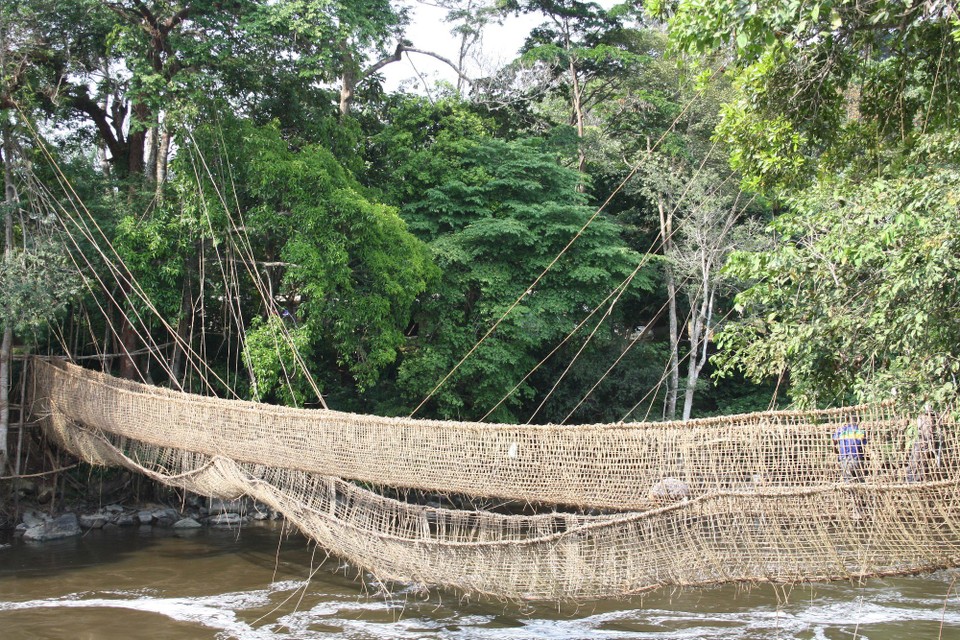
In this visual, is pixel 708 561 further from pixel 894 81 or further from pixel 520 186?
pixel 520 186

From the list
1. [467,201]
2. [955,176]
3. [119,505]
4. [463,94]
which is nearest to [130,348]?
[119,505]

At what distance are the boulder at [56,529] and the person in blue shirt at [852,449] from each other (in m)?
8.62

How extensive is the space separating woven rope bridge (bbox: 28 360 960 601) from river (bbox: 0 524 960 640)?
1167 millimetres

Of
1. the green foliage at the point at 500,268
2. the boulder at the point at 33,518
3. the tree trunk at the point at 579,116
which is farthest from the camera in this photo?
the tree trunk at the point at 579,116

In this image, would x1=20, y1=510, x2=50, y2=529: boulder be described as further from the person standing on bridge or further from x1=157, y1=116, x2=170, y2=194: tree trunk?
the person standing on bridge

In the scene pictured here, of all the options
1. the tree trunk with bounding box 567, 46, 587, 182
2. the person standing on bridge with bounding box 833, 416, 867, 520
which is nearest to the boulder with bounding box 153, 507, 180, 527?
the tree trunk with bounding box 567, 46, 587, 182

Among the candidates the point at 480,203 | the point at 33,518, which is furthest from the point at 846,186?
the point at 33,518

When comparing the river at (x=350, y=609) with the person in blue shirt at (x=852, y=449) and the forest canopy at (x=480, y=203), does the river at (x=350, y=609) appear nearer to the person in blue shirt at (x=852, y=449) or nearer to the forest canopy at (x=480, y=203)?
the forest canopy at (x=480, y=203)

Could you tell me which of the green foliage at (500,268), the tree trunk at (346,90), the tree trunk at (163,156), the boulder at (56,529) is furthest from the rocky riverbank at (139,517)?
the tree trunk at (346,90)


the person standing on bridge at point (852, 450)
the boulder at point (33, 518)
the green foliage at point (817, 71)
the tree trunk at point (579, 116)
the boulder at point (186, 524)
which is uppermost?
the tree trunk at point (579, 116)

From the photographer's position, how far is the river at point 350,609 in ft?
20.4

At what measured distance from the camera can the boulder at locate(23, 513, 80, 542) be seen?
9242 mm

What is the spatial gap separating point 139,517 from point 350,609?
4.74 meters

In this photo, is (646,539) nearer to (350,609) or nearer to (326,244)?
(350,609)
